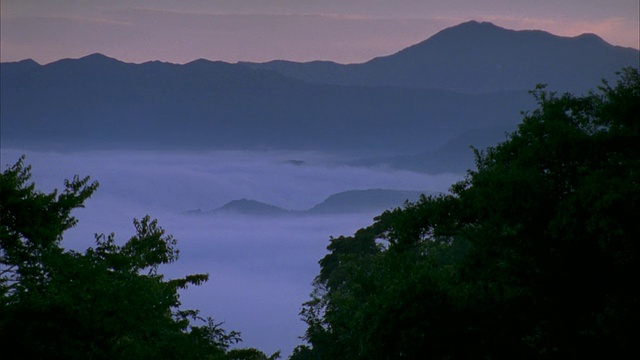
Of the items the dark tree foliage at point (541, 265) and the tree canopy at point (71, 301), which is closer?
the dark tree foliage at point (541, 265)

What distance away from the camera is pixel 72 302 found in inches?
619

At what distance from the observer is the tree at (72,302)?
15.2m

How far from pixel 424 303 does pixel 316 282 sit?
34.6 metres

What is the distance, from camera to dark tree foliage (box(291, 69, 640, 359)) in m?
14.3

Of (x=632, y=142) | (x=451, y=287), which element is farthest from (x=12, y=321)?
(x=632, y=142)

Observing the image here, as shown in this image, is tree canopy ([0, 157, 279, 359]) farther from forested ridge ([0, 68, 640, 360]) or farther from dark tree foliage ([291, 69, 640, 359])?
dark tree foliage ([291, 69, 640, 359])

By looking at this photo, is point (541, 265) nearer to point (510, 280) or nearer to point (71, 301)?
point (510, 280)

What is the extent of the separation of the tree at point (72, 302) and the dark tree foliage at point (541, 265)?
4814 mm

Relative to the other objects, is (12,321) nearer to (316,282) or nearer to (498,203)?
(498,203)

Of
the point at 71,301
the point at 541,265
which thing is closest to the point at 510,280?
the point at 541,265

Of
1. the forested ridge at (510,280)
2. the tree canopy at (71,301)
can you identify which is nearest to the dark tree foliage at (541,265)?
the forested ridge at (510,280)

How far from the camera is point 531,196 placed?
15.2 m

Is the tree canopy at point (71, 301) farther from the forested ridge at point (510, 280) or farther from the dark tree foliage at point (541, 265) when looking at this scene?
the dark tree foliage at point (541, 265)

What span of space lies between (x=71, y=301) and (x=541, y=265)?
9.23 meters
